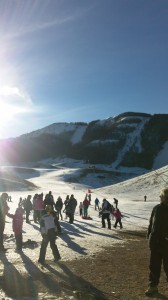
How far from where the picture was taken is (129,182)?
92.4 metres

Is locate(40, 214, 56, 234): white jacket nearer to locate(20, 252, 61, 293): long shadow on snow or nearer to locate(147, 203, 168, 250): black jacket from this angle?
locate(20, 252, 61, 293): long shadow on snow

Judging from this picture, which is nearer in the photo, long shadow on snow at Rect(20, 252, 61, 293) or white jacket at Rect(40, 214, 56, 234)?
long shadow on snow at Rect(20, 252, 61, 293)

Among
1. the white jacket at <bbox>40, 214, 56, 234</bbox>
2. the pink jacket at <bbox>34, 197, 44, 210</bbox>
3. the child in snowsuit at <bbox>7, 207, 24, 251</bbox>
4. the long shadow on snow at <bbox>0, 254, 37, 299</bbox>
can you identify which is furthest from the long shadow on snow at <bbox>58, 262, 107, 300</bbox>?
the pink jacket at <bbox>34, 197, 44, 210</bbox>

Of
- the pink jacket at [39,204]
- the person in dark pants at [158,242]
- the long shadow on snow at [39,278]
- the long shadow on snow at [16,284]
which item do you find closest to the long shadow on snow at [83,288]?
the long shadow on snow at [39,278]

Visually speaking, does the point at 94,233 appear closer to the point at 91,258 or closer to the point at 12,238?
the point at 12,238

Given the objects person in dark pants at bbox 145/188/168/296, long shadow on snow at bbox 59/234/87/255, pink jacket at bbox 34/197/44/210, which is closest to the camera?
person in dark pants at bbox 145/188/168/296

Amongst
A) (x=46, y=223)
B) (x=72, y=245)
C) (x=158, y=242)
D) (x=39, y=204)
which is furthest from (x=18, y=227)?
(x=39, y=204)

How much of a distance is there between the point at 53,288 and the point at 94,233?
41.5 feet

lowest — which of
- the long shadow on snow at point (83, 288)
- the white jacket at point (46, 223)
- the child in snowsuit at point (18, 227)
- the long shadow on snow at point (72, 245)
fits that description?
the long shadow on snow at point (72, 245)

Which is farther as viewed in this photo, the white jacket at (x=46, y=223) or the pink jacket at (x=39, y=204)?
the pink jacket at (x=39, y=204)

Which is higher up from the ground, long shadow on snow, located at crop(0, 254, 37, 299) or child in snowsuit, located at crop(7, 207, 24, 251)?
child in snowsuit, located at crop(7, 207, 24, 251)

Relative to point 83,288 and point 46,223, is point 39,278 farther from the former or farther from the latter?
point 46,223

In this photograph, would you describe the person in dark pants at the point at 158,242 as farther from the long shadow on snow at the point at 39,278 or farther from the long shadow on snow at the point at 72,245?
the long shadow on snow at the point at 72,245

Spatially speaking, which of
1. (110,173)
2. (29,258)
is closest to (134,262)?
(29,258)
